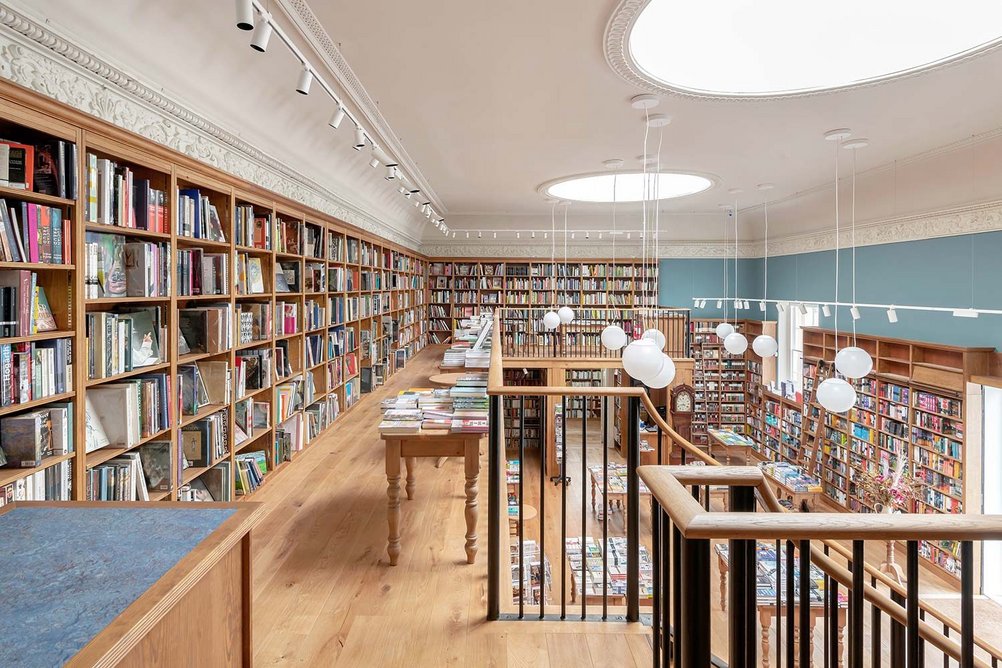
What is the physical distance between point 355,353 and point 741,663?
556cm

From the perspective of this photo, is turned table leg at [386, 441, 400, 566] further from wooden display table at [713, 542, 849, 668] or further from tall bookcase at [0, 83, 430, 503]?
wooden display table at [713, 542, 849, 668]

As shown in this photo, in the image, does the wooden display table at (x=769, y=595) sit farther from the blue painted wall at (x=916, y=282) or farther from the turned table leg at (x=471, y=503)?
the blue painted wall at (x=916, y=282)

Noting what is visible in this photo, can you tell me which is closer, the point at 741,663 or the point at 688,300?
the point at 741,663

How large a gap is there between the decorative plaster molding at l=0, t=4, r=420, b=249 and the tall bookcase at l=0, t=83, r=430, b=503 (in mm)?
62

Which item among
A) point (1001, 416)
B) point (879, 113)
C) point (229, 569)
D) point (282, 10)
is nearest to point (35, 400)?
point (229, 569)

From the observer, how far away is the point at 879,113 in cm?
416

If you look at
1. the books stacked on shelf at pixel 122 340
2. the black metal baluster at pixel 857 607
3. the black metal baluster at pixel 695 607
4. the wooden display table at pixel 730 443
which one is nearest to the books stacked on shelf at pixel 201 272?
the books stacked on shelf at pixel 122 340

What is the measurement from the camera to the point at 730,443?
370 inches

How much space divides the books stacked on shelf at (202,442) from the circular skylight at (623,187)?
4.72 m

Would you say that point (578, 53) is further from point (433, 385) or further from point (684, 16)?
point (433, 385)

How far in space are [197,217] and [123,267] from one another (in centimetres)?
66

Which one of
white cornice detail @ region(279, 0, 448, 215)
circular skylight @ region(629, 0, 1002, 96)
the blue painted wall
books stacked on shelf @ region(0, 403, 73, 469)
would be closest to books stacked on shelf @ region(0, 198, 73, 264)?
books stacked on shelf @ region(0, 403, 73, 469)

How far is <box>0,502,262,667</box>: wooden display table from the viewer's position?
90 cm

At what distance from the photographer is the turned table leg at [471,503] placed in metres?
2.74
